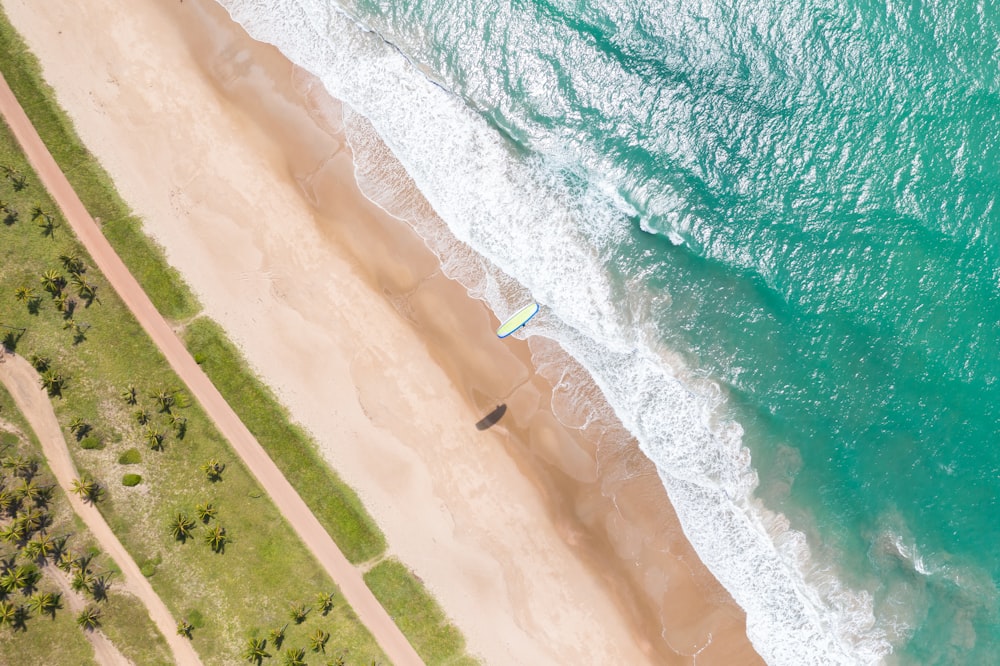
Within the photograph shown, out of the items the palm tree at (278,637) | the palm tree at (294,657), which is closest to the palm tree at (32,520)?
the palm tree at (278,637)

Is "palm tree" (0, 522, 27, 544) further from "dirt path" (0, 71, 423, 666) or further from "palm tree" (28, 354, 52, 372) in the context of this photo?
"dirt path" (0, 71, 423, 666)

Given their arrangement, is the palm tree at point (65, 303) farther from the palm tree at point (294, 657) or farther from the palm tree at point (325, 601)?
the palm tree at point (294, 657)

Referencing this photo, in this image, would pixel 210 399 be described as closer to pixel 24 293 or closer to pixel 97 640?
pixel 24 293

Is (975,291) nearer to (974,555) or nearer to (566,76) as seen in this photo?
(974,555)

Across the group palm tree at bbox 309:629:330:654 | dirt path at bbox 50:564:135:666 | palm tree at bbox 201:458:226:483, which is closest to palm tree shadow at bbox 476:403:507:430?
palm tree at bbox 309:629:330:654

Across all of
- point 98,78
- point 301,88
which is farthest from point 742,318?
point 98,78

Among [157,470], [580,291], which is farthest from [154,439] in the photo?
[580,291]

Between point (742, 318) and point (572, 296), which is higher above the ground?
point (572, 296)
